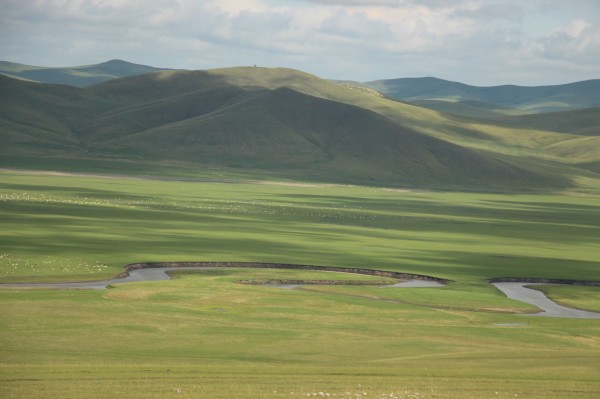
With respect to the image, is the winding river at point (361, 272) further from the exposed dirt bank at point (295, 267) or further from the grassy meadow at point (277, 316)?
the grassy meadow at point (277, 316)

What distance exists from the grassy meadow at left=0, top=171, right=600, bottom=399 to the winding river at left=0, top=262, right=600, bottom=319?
63.3 inches

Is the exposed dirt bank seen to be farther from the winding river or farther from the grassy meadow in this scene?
the grassy meadow

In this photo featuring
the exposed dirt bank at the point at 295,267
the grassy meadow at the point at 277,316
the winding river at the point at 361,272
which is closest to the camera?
the grassy meadow at the point at 277,316

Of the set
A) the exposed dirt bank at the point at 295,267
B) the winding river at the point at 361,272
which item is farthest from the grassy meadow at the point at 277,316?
the exposed dirt bank at the point at 295,267

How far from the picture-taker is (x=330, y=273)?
273ft

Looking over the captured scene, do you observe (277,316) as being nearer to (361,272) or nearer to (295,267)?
(295,267)

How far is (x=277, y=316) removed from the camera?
58.4m

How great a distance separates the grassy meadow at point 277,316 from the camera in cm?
3722

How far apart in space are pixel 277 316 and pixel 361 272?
28464mm

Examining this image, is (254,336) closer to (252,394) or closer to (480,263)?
(252,394)

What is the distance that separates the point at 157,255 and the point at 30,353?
149 feet

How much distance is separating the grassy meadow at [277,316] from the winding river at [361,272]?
1.61 metres

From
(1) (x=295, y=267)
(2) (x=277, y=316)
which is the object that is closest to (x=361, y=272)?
(1) (x=295, y=267)

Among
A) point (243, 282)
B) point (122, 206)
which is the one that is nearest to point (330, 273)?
point (243, 282)
